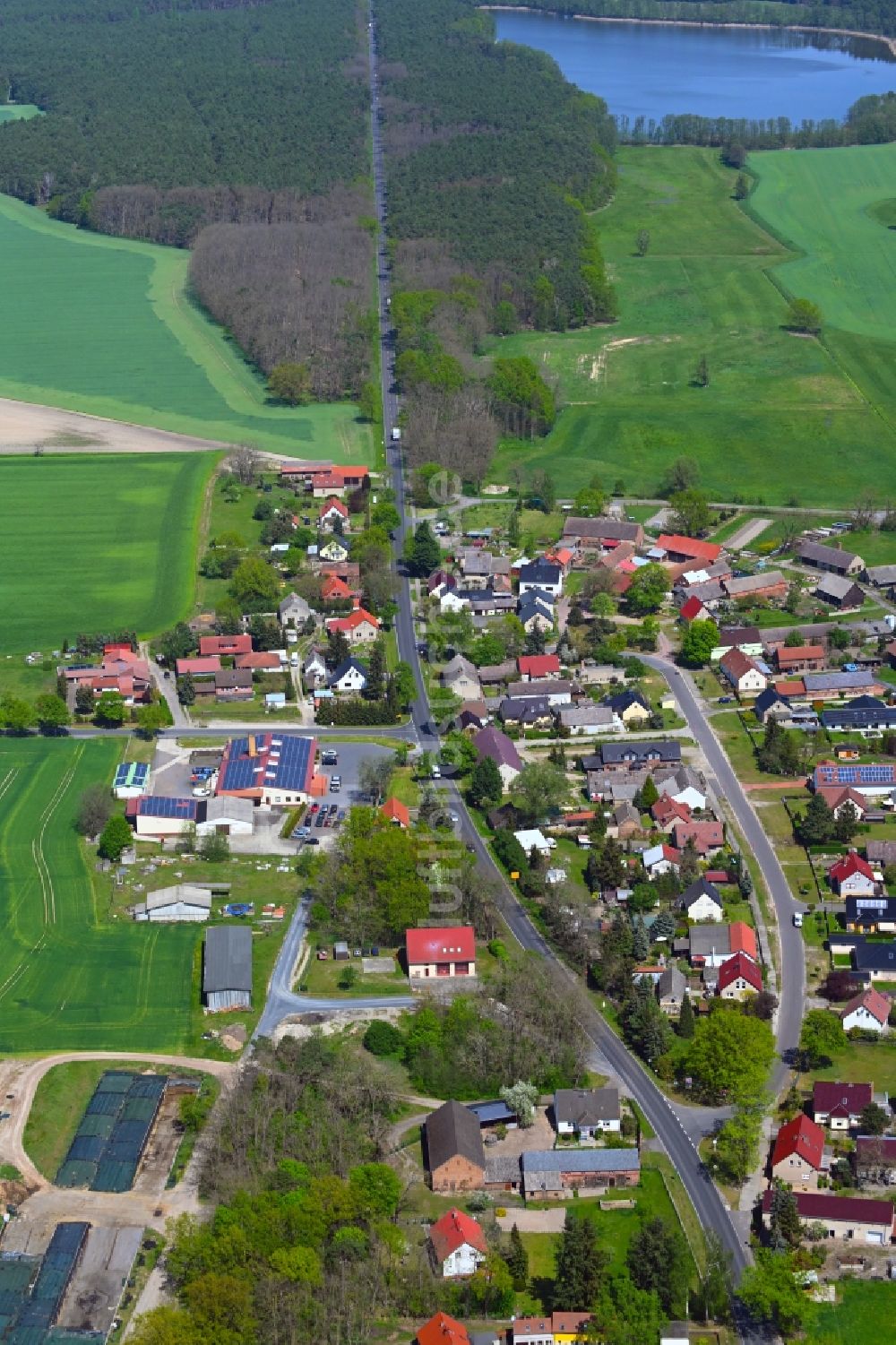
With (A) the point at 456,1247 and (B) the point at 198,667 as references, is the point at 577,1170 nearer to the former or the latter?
(A) the point at 456,1247

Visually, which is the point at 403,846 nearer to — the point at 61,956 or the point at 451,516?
the point at 61,956

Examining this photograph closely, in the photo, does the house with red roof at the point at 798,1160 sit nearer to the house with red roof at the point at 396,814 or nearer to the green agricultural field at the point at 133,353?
the house with red roof at the point at 396,814

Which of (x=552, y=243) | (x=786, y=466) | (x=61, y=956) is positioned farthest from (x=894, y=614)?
(x=552, y=243)

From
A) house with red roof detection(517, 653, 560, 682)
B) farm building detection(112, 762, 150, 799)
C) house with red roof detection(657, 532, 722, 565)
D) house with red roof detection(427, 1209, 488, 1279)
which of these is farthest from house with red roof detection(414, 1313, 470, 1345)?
house with red roof detection(657, 532, 722, 565)

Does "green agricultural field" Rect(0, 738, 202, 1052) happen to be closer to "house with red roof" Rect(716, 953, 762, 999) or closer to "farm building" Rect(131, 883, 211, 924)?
"farm building" Rect(131, 883, 211, 924)

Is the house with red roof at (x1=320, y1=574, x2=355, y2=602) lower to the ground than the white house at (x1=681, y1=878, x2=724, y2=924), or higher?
lower

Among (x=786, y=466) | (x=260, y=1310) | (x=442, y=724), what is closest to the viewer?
(x=260, y=1310)
